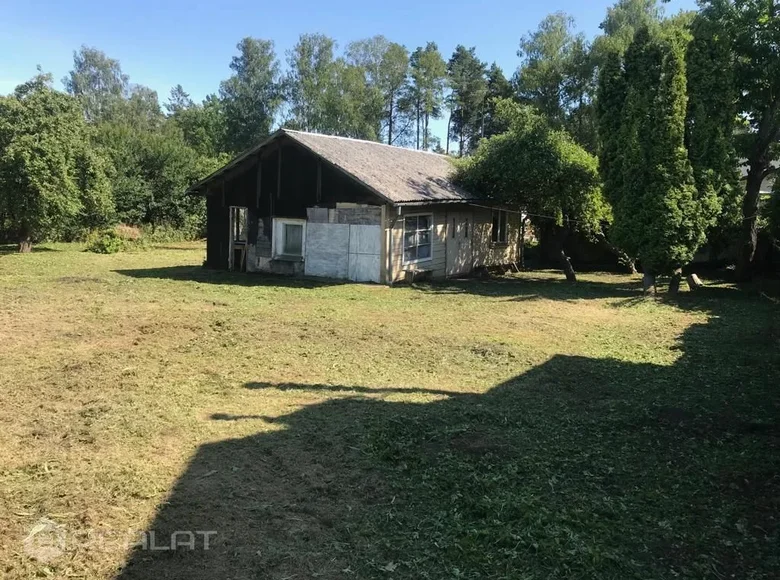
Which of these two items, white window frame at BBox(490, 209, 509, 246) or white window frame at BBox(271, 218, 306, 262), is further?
white window frame at BBox(490, 209, 509, 246)

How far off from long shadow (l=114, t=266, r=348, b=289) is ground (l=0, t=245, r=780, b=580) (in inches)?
227

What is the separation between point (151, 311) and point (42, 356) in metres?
4.00

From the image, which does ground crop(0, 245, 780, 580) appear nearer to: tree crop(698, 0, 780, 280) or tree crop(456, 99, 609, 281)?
tree crop(456, 99, 609, 281)

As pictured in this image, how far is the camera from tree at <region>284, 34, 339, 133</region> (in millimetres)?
50469

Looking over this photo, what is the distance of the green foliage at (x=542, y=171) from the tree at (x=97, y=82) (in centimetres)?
5702

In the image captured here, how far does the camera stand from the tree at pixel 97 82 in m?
65.3

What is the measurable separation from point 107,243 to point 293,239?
1052cm

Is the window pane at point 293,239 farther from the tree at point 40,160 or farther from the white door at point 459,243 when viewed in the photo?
the tree at point 40,160

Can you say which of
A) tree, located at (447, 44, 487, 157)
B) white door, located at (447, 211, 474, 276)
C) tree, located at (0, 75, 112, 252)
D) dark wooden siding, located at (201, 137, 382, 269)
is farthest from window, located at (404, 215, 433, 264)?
tree, located at (447, 44, 487, 157)

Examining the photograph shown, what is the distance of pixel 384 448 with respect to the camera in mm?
5590

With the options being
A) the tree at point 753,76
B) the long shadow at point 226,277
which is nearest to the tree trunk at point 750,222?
the tree at point 753,76

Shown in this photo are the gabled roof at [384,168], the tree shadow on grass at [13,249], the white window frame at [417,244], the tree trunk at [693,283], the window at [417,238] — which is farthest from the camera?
the tree shadow on grass at [13,249]

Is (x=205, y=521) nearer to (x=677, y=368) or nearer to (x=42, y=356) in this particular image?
(x=42, y=356)

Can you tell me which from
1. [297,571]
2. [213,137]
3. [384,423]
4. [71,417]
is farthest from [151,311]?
[213,137]
